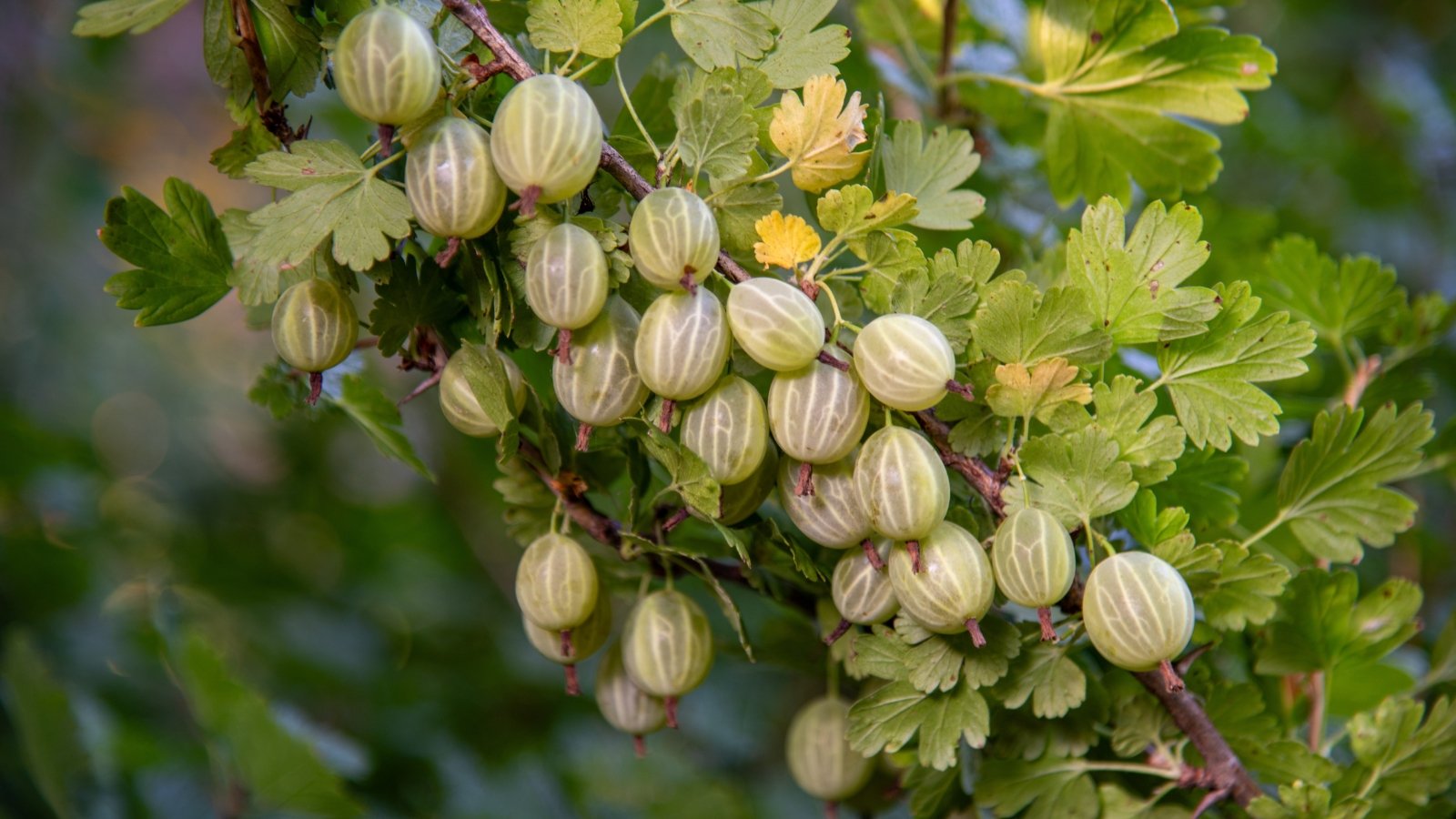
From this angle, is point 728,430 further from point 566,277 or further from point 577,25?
point 577,25

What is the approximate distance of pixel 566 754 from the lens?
133 cm

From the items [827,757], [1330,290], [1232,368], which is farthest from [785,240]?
[1330,290]

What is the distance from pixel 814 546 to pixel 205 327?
3.11 metres

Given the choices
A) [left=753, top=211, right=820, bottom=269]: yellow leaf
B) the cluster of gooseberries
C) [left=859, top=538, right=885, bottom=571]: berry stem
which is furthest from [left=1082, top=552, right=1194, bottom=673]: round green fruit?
[left=753, top=211, right=820, bottom=269]: yellow leaf

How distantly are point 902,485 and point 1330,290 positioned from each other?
484 mm

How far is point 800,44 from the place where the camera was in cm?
56

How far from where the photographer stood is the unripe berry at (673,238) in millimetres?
471

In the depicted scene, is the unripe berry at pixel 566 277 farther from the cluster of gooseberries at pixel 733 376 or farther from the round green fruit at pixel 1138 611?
the round green fruit at pixel 1138 611

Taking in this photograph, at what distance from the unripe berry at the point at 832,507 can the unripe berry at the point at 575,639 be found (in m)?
0.15

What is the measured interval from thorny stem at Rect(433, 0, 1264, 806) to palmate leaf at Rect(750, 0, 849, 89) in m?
0.10

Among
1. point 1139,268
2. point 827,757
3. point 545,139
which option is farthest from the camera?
point 827,757

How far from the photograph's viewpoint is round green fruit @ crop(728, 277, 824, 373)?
1.57 ft

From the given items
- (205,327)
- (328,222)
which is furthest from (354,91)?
(205,327)

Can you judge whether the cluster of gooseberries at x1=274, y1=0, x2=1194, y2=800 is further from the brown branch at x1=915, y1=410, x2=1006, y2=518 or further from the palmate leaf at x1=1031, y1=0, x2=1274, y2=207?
the palmate leaf at x1=1031, y1=0, x2=1274, y2=207
